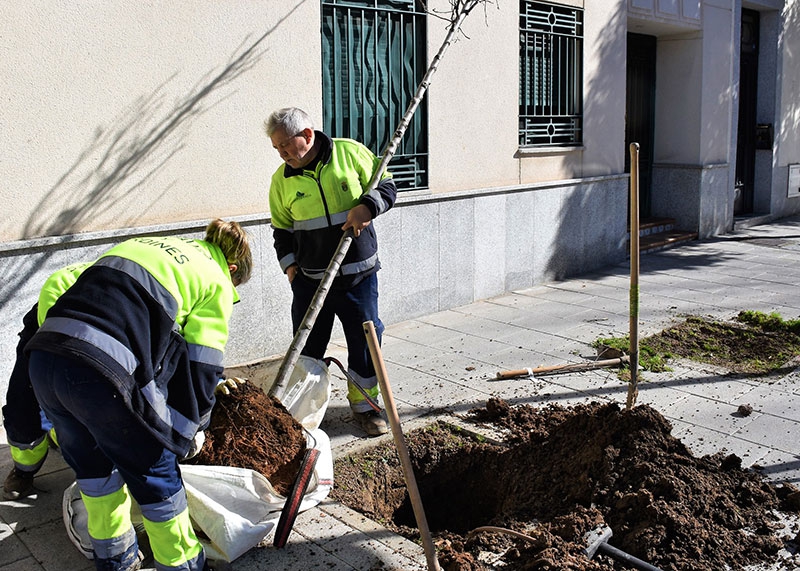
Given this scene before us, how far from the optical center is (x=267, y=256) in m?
6.47

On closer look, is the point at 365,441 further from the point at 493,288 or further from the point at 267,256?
the point at 493,288

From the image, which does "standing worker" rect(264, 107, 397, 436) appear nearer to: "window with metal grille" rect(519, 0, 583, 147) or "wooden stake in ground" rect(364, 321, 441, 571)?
"wooden stake in ground" rect(364, 321, 441, 571)

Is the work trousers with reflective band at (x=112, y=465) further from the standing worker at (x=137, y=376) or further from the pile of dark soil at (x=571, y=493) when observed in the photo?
the pile of dark soil at (x=571, y=493)

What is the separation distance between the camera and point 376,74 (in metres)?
7.33

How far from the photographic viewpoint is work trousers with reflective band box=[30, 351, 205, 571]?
290 centimetres

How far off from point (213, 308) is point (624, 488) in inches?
82.8

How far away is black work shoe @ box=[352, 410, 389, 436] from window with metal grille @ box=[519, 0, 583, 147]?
16.0 ft

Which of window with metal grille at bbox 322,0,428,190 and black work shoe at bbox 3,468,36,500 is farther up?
window with metal grille at bbox 322,0,428,190

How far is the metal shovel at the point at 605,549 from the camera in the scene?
11.1 feet

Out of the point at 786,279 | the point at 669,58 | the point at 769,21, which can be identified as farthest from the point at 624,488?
the point at 769,21

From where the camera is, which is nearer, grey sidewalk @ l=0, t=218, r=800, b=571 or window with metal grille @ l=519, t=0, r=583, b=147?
grey sidewalk @ l=0, t=218, r=800, b=571

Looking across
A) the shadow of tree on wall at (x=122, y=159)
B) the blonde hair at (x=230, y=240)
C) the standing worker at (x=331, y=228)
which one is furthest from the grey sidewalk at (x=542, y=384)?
the shadow of tree on wall at (x=122, y=159)

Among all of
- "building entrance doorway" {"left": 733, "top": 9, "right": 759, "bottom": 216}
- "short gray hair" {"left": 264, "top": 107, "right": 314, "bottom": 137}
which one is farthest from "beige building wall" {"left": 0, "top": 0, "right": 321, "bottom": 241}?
"building entrance doorway" {"left": 733, "top": 9, "right": 759, "bottom": 216}

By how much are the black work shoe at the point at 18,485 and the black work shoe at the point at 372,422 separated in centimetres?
181
